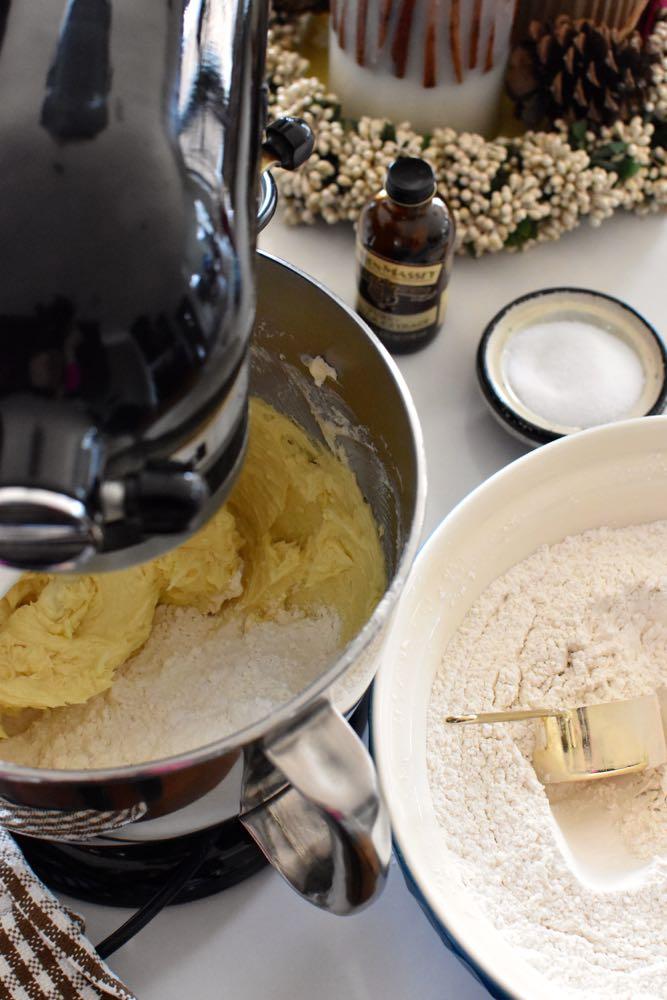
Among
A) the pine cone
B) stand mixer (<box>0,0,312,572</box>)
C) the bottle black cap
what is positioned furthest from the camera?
the pine cone

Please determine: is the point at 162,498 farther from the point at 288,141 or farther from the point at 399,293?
→ the point at 399,293

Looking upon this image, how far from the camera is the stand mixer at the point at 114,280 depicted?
0.89 feet

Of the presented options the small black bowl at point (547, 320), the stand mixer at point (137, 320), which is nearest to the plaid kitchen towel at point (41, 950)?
the stand mixer at point (137, 320)

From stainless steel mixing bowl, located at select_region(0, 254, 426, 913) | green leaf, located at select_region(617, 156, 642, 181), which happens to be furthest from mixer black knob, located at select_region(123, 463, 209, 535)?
green leaf, located at select_region(617, 156, 642, 181)

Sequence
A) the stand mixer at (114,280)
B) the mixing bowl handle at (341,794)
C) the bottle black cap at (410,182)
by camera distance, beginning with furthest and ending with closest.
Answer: the bottle black cap at (410,182) < the mixing bowl handle at (341,794) < the stand mixer at (114,280)

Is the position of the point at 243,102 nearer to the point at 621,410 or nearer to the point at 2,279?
the point at 2,279

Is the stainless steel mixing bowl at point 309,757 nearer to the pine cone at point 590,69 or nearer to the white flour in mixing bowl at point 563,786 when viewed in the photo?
the white flour in mixing bowl at point 563,786

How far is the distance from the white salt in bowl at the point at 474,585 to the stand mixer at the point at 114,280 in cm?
29

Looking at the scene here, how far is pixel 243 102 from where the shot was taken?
348 millimetres

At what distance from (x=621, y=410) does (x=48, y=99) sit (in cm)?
57

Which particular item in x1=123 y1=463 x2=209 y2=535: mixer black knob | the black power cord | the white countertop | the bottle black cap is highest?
x1=123 y1=463 x2=209 y2=535: mixer black knob

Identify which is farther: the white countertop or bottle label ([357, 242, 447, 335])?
bottle label ([357, 242, 447, 335])

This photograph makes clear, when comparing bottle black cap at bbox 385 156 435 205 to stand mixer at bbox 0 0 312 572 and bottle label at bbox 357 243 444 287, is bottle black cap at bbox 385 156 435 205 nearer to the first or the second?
bottle label at bbox 357 243 444 287

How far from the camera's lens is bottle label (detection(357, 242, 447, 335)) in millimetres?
757
